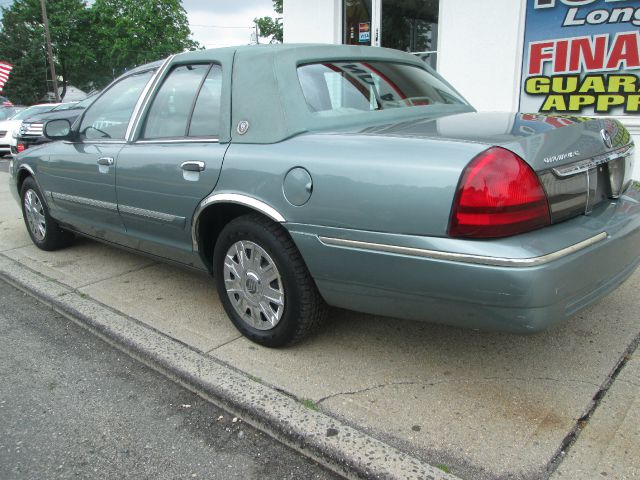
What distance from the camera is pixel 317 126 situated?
8.83 feet

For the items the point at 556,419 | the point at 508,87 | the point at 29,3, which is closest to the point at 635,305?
the point at 556,419

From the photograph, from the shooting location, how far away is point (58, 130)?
410cm

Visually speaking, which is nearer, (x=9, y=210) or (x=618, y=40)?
(x=618, y=40)

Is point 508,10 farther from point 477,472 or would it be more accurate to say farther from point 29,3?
point 29,3

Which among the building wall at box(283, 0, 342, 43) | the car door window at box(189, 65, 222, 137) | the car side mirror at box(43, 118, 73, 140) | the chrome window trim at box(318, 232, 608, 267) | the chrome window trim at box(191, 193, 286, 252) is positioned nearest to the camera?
the chrome window trim at box(318, 232, 608, 267)

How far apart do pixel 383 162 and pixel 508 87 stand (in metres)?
4.86

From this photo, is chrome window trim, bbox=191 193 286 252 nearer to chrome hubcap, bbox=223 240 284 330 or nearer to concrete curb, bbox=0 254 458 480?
chrome hubcap, bbox=223 240 284 330

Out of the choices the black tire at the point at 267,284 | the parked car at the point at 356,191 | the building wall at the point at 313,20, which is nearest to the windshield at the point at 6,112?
the building wall at the point at 313,20

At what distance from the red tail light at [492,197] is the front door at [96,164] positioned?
244 centimetres

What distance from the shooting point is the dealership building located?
5.70m

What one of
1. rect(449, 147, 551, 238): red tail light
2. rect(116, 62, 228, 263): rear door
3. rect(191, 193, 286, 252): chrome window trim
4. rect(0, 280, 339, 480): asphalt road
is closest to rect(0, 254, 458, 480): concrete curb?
rect(0, 280, 339, 480): asphalt road

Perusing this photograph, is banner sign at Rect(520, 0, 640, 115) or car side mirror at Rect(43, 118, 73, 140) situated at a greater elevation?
banner sign at Rect(520, 0, 640, 115)

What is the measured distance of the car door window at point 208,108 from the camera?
3.07 m

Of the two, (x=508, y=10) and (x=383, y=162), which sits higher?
(x=508, y=10)
